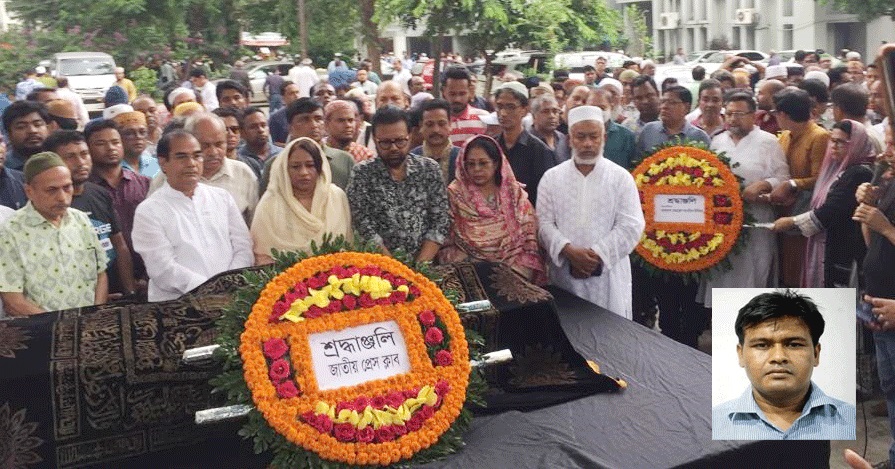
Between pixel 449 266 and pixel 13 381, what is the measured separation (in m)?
1.63

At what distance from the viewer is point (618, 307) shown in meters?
4.61

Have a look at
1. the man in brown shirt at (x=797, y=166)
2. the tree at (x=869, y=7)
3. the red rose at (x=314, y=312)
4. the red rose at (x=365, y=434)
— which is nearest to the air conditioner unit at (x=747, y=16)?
the tree at (x=869, y=7)

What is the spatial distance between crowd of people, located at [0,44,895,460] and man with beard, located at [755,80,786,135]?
0.16ft

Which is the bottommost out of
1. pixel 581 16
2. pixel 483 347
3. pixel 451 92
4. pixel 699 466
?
pixel 699 466

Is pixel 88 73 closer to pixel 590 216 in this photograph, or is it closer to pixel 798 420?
pixel 590 216

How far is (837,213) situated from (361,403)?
2.94 m

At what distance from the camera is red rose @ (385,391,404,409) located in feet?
9.21

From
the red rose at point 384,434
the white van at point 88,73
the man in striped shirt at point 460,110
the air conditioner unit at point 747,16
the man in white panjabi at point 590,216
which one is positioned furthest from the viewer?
the air conditioner unit at point 747,16

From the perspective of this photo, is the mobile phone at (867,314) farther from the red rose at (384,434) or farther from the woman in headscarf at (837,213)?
the woman in headscarf at (837,213)

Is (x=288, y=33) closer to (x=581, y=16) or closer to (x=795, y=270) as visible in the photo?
(x=581, y=16)

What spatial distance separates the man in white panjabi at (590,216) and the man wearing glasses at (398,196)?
64 cm

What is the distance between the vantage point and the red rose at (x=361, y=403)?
2.77 metres

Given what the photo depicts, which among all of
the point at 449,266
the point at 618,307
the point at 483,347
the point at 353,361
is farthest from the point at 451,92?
the point at 353,361

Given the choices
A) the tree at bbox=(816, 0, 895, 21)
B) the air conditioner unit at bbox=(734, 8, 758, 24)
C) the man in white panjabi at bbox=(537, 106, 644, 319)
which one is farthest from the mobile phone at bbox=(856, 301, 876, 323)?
the air conditioner unit at bbox=(734, 8, 758, 24)
